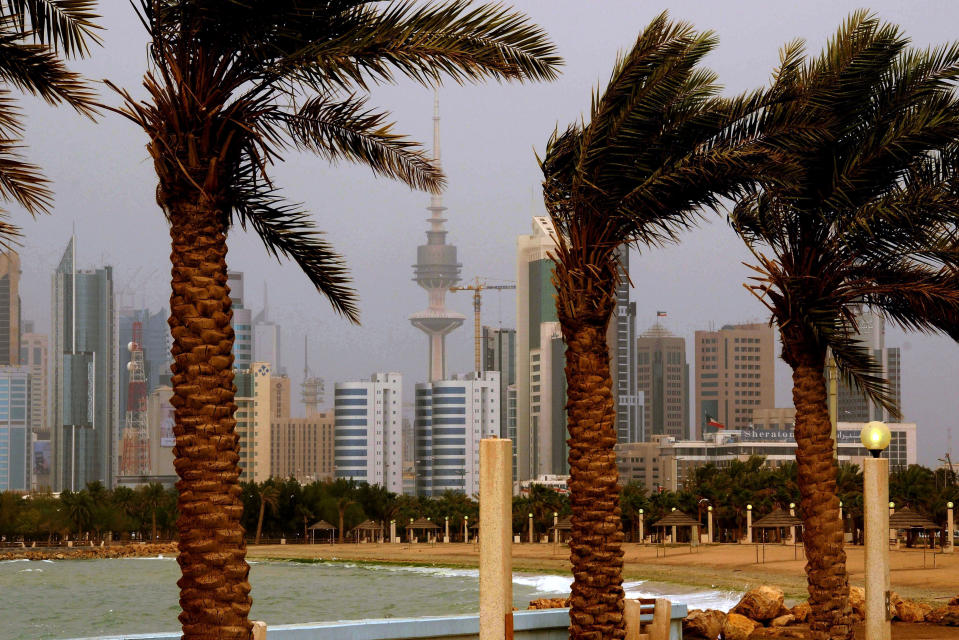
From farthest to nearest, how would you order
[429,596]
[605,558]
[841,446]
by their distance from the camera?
[841,446], [429,596], [605,558]

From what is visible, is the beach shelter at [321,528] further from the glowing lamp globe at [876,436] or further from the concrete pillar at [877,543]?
the glowing lamp globe at [876,436]

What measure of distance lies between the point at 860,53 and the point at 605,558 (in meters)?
6.03

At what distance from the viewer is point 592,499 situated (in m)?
12.7

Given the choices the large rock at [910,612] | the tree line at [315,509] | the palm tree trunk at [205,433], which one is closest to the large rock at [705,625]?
the large rock at [910,612]

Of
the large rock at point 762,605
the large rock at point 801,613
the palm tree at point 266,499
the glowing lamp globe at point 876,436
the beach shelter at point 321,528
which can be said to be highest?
the glowing lamp globe at point 876,436

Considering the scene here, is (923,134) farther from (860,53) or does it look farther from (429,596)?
(429,596)

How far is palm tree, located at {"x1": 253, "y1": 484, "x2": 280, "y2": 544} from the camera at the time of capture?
313 feet

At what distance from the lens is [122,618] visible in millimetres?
44406

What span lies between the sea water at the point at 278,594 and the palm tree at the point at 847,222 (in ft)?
67.8

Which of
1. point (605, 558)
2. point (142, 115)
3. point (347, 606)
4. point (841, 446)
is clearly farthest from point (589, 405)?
point (841, 446)

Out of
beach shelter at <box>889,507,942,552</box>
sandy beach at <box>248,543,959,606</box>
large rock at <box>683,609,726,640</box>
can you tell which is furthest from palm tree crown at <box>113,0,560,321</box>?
beach shelter at <box>889,507,942,552</box>

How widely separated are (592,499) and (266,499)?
8571cm

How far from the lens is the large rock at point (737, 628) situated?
1859 centimetres

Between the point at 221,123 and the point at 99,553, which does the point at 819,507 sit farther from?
the point at 99,553
